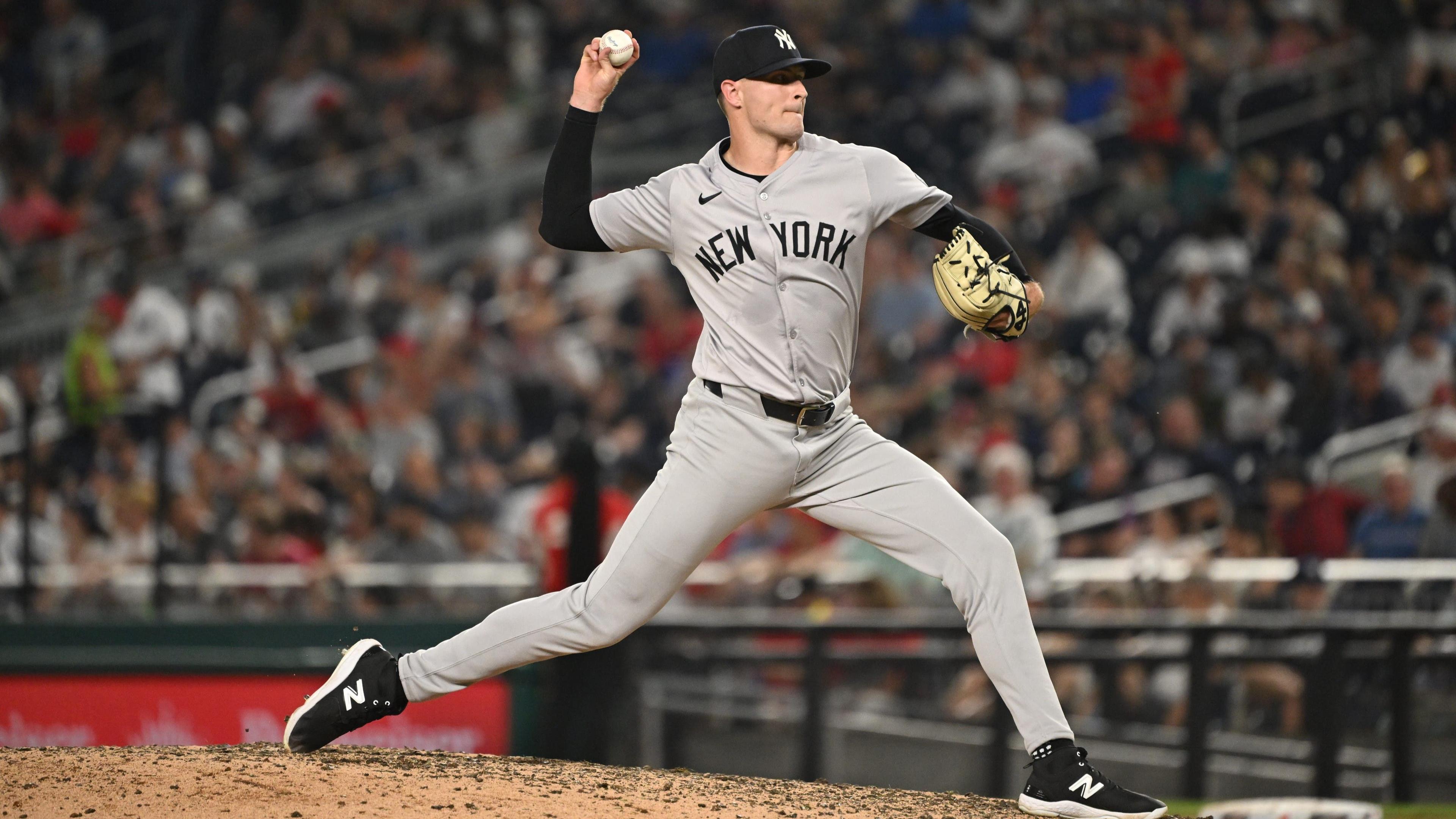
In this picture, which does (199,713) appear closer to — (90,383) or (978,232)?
(90,383)

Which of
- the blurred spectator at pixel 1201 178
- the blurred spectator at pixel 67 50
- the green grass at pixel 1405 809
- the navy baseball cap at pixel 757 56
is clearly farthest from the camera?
the blurred spectator at pixel 67 50

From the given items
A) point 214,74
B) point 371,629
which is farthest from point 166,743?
point 214,74

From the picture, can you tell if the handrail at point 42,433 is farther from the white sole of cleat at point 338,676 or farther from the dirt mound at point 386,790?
the white sole of cleat at point 338,676

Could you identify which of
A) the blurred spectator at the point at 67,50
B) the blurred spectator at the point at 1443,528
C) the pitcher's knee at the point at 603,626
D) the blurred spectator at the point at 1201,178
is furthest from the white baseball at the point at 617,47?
the blurred spectator at the point at 67,50

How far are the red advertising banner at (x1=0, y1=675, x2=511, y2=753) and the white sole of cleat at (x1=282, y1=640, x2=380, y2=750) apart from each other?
2650mm

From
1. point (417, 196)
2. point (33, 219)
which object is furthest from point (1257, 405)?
point (33, 219)

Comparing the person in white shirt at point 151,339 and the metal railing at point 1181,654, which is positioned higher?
the person in white shirt at point 151,339

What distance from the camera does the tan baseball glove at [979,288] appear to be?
12.9 ft

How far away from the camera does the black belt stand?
3873mm

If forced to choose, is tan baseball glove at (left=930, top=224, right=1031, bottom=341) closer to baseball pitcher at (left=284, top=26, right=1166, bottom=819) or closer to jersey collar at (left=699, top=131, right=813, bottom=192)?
baseball pitcher at (left=284, top=26, right=1166, bottom=819)

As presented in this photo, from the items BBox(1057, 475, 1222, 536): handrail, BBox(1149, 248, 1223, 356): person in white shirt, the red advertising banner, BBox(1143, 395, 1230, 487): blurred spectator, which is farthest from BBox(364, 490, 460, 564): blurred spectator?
BBox(1149, 248, 1223, 356): person in white shirt

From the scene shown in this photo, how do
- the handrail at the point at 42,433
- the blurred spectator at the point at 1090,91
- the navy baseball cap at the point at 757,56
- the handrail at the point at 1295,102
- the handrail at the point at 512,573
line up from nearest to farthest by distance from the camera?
the navy baseball cap at the point at 757,56 → the handrail at the point at 512,573 → the handrail at the point at 42,433 → the handrail at the point at 1295,102 → the blurred spectator at the point at 1090,91

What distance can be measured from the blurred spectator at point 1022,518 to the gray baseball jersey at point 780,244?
3.55 m

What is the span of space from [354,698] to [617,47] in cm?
173
